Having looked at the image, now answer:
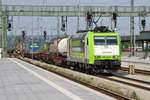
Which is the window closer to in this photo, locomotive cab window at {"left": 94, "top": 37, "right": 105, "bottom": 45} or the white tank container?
locomotive cab window at {"left": 94, "top": 37, "right": 105, "bottom": 45}

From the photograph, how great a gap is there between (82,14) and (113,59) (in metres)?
52.1

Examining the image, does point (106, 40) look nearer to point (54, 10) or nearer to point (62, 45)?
point (62, 45)

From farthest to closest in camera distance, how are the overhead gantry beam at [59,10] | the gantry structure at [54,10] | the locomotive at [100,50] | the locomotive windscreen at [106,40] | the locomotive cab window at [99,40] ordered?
the overhead gantry beam at [59,10] < the gantry structure at [54,10] < the locomotive windscreen at [106,40] < the locomotive cab window at [99,40] < the locomotive at [100,50]

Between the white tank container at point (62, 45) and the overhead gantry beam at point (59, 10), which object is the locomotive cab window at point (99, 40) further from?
the overhead gantry beam at point (59, 10)

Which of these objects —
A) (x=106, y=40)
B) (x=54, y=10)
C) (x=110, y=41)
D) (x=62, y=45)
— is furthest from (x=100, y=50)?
(x=54, y=10)

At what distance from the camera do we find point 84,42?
36.0m

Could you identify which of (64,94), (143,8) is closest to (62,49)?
(64,94)

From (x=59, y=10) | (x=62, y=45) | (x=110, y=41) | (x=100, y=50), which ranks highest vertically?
(x=59, y=10)

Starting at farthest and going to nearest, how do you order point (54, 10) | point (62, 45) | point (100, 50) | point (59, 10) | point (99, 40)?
point (54, 10) → point (59, 10) → point (62, 45) → point (99, 40) → point (100, 50)

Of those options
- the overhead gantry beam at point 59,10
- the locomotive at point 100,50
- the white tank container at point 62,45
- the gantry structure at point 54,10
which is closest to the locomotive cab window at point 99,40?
the locomotive at point 100,50

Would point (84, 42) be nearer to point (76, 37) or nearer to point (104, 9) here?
point (76, 37)

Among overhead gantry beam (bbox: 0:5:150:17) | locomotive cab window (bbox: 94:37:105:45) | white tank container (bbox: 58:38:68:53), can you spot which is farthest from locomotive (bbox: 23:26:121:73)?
overhead gantry beam (bbox: 0:5:150:17)

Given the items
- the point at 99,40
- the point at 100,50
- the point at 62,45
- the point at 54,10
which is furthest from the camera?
the point at 54,10

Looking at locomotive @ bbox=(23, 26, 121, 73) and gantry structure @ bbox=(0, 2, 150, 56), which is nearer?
locomotive @ bbox=(23, 26, 121, 73)
